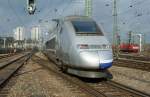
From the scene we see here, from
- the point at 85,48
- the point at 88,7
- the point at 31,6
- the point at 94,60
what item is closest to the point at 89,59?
the point at 94,60

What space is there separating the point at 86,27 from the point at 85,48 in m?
1.83

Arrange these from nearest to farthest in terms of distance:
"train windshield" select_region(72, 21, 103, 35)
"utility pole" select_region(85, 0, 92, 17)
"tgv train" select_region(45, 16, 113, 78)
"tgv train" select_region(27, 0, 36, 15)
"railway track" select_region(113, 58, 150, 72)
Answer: "tgv train" select_region(27, 0, 36, 15) < "tgv train" select_region(45, 16, 113, 78) < "train windshield" select_region(72, 21, 103, 35) < "railway track" select_region(113, 58, 150, 72) < "utility pole" select_region(85, 0, 92, 17)

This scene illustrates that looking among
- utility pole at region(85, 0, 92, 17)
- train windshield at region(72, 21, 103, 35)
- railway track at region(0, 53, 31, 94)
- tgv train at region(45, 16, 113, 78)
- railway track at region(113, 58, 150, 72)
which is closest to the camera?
tgv train at region(45, 16, 113, 78)

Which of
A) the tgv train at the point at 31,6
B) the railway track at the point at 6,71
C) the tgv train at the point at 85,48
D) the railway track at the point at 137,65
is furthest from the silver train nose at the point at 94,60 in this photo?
the railway track at the point at 137,65

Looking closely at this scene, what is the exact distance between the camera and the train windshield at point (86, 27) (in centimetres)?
1730

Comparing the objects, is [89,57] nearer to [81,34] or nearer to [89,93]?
[81,34]

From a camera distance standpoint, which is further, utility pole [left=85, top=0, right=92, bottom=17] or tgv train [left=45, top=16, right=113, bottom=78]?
utility pole [left=85, top=0, right=92, bottom=17]

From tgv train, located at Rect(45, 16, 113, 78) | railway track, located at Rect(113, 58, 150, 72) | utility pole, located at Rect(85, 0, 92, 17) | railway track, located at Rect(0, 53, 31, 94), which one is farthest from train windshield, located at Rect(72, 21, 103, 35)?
utility pole, located at Rect(85, 0, 92, 17)

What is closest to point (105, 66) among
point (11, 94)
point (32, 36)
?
point (11, 94)

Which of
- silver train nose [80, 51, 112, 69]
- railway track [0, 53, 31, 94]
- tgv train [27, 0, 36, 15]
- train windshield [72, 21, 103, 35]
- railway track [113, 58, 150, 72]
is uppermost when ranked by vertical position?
tgv train [27, 0, 36, 15]

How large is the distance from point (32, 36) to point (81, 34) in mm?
142772

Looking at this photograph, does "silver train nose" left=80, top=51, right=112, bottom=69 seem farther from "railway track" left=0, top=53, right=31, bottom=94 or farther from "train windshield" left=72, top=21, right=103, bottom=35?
"railway track" left=0, top=53, right=31, bottom=94

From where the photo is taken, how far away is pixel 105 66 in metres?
15.7

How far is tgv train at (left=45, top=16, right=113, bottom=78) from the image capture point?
15602mm
